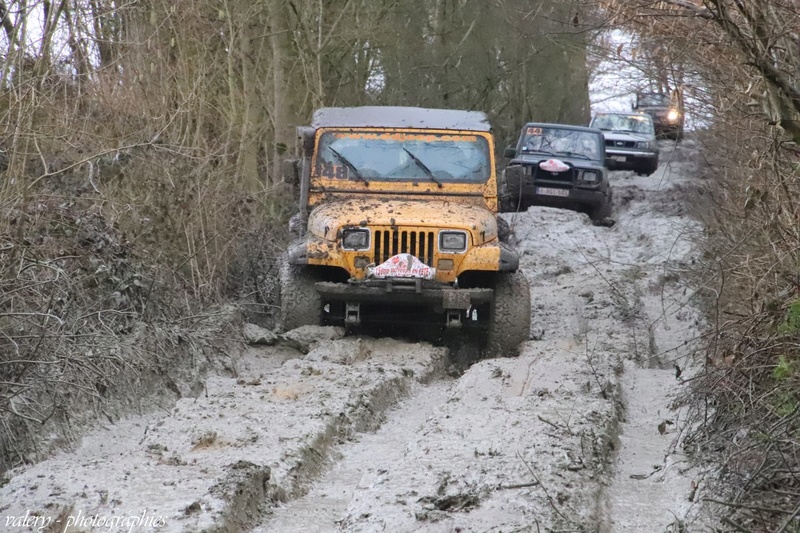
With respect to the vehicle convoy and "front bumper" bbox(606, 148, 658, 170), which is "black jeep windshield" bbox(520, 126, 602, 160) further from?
the vehicle convoy

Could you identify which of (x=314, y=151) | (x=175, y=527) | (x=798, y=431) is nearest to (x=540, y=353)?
(x=314, y=151)

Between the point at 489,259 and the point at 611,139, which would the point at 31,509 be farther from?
the point at 611,139

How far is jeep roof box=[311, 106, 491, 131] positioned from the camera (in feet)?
31.9

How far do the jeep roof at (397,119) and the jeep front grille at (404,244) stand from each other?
57.6 inches

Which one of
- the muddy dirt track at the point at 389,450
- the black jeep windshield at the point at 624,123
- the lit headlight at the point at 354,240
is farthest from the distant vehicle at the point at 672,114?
the black jeep windshield at the point at 624,123

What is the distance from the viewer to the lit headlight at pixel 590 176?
59.0 feet

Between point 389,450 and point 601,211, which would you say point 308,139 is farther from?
point 601,211

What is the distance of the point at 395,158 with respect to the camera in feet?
31.6

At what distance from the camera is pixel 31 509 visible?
4.24 m

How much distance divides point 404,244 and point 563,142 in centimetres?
1045

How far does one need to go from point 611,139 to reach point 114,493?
866 inches

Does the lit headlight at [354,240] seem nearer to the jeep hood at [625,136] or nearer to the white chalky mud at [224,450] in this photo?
the white chalky mud at [224,450]

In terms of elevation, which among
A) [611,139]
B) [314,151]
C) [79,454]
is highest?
[611,139]

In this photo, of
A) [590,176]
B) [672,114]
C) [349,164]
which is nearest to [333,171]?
[349,164]
